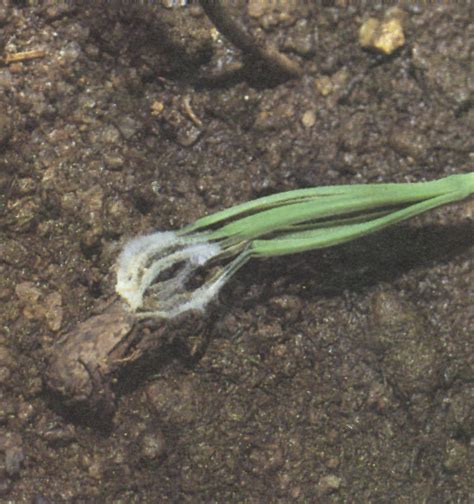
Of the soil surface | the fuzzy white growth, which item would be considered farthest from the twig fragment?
the fuzzy white growth

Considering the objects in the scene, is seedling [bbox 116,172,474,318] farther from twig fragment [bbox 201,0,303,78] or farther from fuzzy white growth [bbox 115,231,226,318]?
twig fragment [bbox 201,0,303,78]

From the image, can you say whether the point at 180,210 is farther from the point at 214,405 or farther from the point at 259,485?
the point at 259,485

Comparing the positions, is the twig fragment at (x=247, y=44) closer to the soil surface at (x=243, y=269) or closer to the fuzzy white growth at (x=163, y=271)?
the soil surface at (x=243, y=269)

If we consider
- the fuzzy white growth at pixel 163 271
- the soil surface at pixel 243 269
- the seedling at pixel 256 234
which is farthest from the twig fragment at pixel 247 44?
the fuzzy white growth at pixel 163 271

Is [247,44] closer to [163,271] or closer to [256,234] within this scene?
[256,234]

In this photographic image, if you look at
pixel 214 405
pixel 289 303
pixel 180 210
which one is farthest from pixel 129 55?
pixel 214 405
